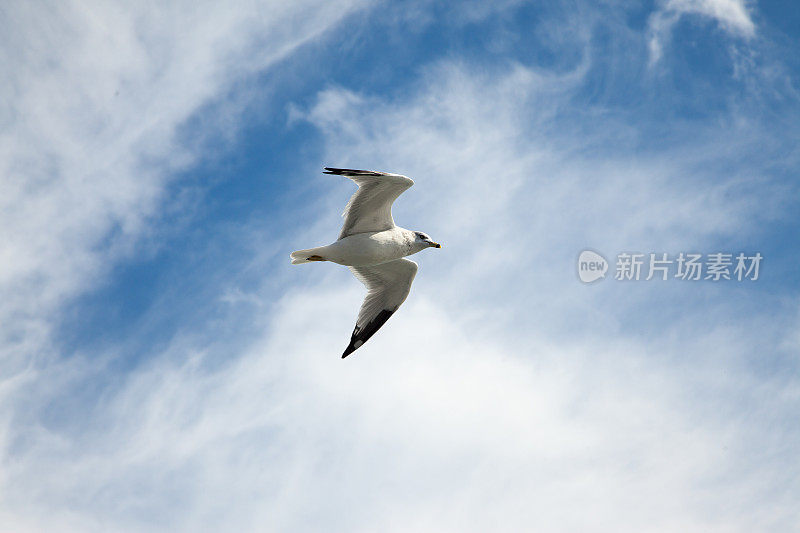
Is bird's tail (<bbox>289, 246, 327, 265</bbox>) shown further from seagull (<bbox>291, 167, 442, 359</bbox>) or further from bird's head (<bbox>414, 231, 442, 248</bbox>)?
bird's head (<bbox>414, 231, 442, 248</bbox>)

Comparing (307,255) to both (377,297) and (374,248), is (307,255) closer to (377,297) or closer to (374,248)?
(374,248)

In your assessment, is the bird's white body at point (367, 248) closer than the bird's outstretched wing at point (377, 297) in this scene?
Yes

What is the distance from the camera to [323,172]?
559 inches

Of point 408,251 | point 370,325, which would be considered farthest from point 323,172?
point 370,325

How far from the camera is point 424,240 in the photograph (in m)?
16.3

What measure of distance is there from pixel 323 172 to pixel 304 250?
6.09 ft

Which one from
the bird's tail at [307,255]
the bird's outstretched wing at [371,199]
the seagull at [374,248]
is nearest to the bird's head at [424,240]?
the seagull at [374,248]

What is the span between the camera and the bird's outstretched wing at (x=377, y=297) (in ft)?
56.0

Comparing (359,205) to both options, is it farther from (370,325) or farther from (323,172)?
(370,325)

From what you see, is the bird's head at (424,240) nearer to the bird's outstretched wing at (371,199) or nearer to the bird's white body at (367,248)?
the bird's white body at (367,248)

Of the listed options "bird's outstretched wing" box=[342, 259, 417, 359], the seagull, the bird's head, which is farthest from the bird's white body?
"bird's outstretched wing" box=[342, 259, 417, 359]

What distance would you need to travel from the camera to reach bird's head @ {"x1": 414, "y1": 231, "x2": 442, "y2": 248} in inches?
638

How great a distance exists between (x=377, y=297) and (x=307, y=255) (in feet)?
8.19

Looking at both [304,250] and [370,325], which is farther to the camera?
[370,325]
